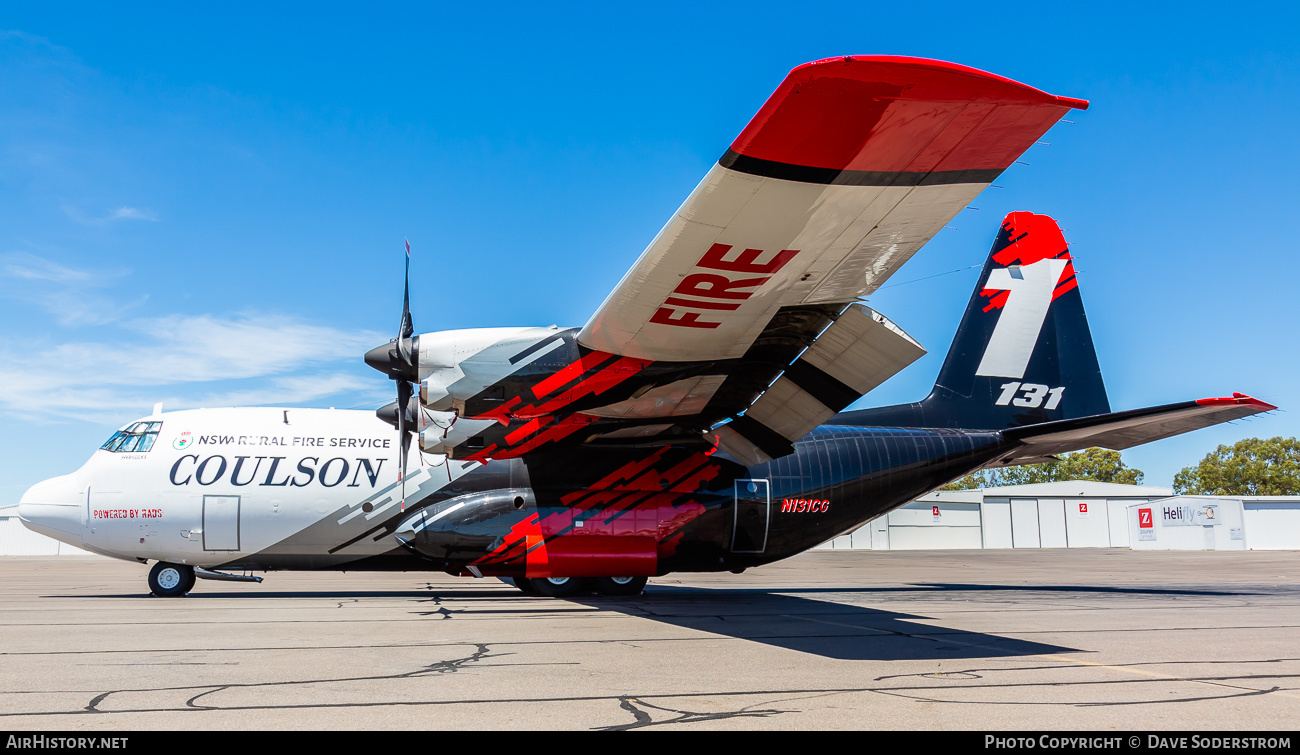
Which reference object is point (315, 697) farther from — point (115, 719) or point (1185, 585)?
point (1185, 585)

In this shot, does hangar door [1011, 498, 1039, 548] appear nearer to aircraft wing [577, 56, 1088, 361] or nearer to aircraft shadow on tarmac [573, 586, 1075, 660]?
aircraft shadow on tarmac [573, 586, 1075, 660]

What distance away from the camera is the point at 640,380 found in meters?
10.2

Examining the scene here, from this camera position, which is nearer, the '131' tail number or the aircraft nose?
the aircraft nose

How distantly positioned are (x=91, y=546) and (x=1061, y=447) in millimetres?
17748

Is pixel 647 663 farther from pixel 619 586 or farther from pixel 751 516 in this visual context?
pixel 619 586

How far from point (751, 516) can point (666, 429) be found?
8.41ft

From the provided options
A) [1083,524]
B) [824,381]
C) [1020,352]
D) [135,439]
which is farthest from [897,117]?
[1083,524]

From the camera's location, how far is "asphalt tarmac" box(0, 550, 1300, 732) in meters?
4.93

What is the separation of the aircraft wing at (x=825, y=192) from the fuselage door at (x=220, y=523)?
885 cm

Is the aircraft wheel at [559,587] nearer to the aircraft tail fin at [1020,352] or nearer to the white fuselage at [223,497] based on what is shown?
the white fuselage at [223,497]

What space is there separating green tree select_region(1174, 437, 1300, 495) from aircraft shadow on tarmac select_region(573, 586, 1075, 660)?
94900 millimetres

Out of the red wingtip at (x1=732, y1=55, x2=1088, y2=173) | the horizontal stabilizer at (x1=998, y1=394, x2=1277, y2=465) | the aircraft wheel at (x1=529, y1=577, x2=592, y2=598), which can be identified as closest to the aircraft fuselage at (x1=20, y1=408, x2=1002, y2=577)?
the horizontal stabilizer at (x1=998, y1=394, x2=1277, y2=465)

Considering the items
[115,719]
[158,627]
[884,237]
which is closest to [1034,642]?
[884,237]

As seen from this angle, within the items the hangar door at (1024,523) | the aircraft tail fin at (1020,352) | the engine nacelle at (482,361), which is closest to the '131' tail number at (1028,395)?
the aircraft tail fin at (1020,352)
